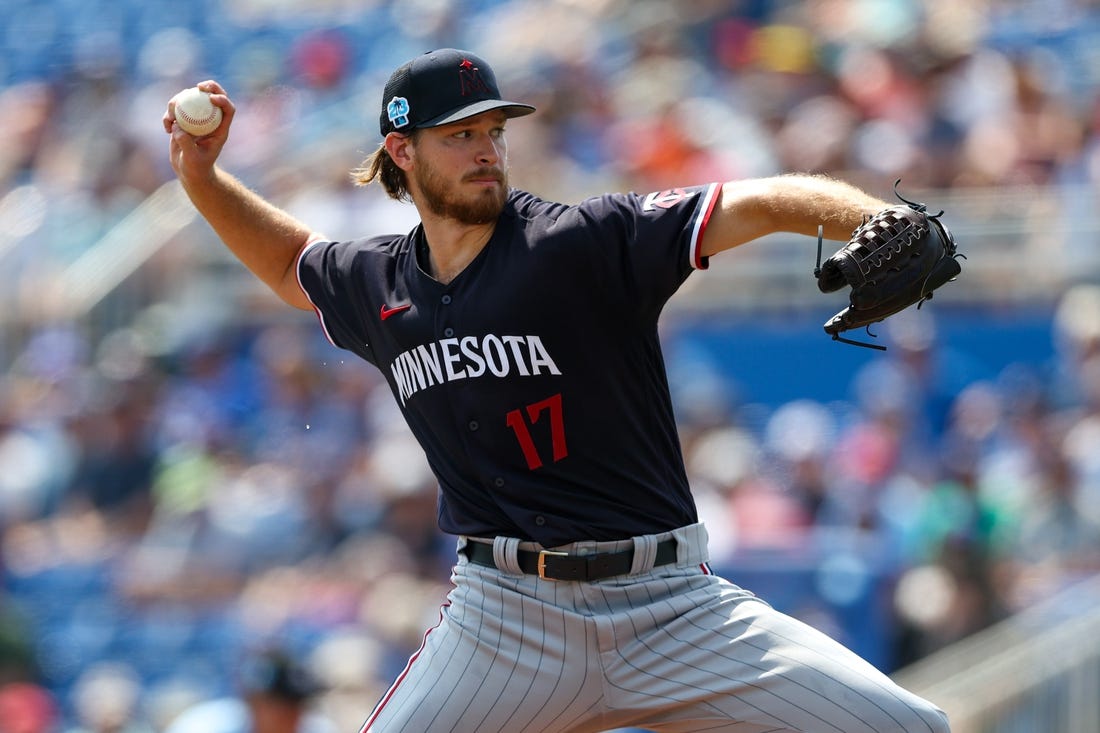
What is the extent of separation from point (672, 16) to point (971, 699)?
5598mm

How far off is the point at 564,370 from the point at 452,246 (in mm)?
443

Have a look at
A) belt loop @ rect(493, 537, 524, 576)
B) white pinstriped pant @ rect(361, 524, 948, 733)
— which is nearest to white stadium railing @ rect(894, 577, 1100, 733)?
white pinstriped pant @ rect(361, 524, 948, 733)

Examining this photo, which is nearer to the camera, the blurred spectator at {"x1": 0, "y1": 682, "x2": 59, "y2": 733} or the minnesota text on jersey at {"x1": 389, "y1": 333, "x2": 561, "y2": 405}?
the minnesota text on jersey at {"x1": 389, "y1": 333, "x2": 561, "y2": 405}

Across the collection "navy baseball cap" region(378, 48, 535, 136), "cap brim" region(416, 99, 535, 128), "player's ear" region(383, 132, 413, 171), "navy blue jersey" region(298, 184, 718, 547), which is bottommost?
"navy blue jersey" region(298, 184, 718, 547)

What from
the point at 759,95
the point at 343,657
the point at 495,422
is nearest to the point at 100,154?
the point at 759,95

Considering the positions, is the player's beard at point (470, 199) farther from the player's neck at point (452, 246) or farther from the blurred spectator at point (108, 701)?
the blurred spectator at point (108, 701)

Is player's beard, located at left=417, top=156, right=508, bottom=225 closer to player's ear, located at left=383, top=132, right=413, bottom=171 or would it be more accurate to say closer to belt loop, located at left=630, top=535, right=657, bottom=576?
player's ear, located at left=383, top=132, right=413, bottom=171

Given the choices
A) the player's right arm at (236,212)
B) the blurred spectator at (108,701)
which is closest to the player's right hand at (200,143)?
the player's right arm at (236,212)

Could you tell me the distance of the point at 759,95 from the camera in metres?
9.32

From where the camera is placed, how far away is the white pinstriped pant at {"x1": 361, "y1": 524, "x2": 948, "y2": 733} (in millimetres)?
3244

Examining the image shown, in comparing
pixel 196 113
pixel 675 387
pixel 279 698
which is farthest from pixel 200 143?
pixel 675 387

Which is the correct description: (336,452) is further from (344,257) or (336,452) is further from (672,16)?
(344,257)

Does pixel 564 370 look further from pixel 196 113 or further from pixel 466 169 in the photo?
pixel 196 113

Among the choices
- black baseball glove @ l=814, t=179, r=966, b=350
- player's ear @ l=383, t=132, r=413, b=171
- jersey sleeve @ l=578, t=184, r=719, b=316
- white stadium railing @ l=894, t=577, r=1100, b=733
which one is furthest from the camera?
white stadium railing @ l=894, t=577, r=1100, b=733
